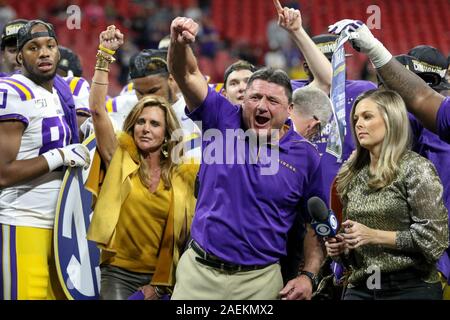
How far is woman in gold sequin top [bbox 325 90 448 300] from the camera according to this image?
310cm

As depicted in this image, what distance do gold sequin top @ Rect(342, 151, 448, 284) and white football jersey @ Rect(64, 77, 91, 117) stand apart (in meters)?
2.05

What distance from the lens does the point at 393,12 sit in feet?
46.2

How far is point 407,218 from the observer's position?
3.16m

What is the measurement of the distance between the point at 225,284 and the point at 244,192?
35 centimetres

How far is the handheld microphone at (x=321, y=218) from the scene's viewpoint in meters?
2.94

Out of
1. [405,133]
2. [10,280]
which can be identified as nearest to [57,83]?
[10,280]

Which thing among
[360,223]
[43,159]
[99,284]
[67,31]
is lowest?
[99,284]

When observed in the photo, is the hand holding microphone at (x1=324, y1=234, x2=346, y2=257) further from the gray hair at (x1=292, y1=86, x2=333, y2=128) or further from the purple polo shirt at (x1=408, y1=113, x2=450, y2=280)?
the gray hair at (x1=292, y1=86, x2=333, y2=128)

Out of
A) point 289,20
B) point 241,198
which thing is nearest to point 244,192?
point 241,198

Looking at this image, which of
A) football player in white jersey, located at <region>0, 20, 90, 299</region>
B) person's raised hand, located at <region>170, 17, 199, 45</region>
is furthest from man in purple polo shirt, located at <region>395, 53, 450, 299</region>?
football player in white jersey, located at <region>0, 20, 90, 299</region>

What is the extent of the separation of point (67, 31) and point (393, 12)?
217 inches

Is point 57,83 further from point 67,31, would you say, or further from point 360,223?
point 67,31

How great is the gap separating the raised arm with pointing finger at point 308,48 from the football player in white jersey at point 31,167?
113 centimetres

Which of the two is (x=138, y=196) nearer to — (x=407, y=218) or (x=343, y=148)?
(x=343, y=148)
